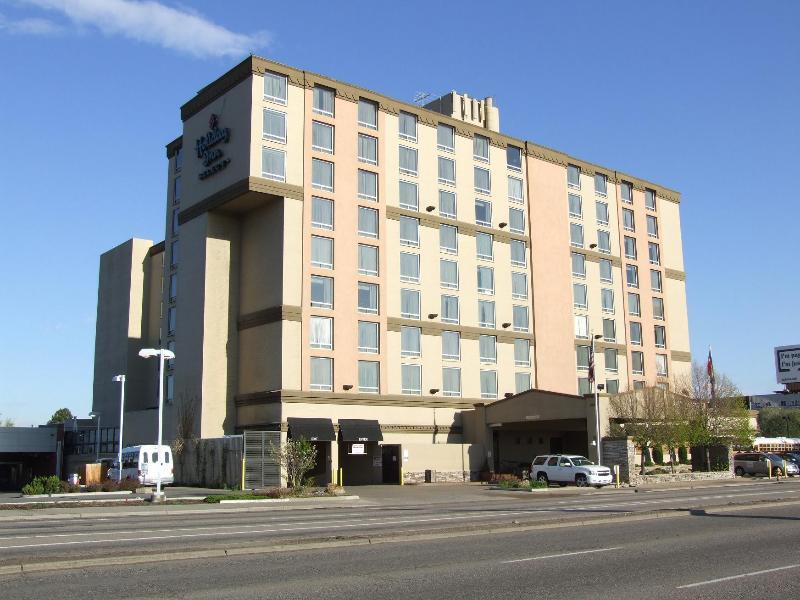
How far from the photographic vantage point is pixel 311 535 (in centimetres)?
1980

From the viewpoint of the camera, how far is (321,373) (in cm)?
5672

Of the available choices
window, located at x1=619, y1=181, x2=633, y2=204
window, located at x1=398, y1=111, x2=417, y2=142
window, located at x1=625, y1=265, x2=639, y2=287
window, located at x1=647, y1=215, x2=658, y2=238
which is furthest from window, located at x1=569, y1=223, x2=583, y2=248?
window, located at x1=398, y1=111, x2=417, y2=142

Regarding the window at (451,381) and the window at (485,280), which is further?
the window at (485,280)

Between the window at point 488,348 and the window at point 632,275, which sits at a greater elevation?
the window at point 632,275

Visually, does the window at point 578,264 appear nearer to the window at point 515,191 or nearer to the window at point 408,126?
the window at point 515,191

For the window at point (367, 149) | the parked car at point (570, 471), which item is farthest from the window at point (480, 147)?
the parked car at point (570, 471)

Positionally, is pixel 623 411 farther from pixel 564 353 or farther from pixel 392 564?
pixel 392 564

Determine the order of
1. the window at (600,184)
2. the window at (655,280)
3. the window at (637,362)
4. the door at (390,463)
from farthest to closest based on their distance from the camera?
the window at (655,280), the window at (600,184), the window at (637,362), the door at (390,463)

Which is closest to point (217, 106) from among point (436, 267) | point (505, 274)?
point (436, 267)

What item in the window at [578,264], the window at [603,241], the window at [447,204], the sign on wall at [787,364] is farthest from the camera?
the sign on wall at [787,364]

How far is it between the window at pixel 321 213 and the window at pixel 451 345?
12.8m

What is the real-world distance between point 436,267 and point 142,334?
102ft

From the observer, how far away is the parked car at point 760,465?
199 feet

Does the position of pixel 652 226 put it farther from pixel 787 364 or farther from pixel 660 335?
pixel 787 364
